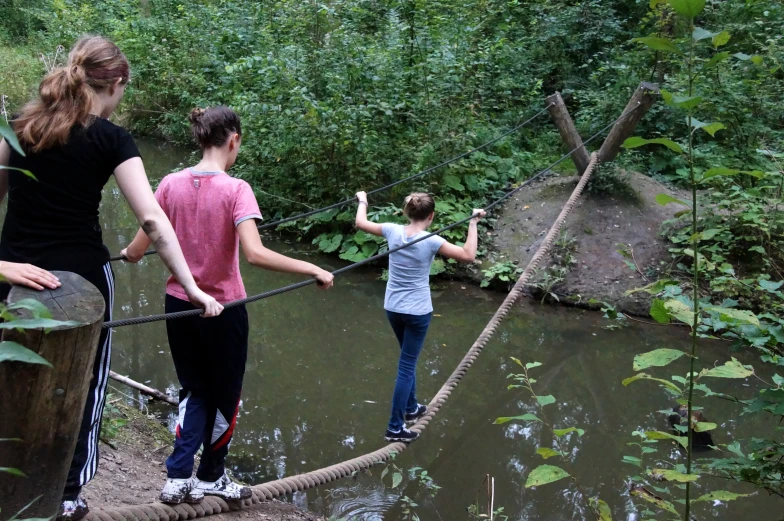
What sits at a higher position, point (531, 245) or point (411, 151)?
point (411, 151)

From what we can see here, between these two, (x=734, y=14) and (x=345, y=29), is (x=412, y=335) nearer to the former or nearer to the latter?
(x=345, y=29)

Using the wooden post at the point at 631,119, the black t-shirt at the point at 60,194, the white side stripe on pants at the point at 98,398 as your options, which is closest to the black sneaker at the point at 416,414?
the white side stripe on pants at the point at 98,398

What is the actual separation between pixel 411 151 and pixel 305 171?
1.20m

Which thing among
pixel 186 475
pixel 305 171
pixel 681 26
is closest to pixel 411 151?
pixel 305 171

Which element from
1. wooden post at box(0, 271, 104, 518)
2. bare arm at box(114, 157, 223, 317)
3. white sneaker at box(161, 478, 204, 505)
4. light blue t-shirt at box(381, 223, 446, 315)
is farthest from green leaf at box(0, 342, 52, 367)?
light blue t-shirt at box(381, 223, 446, 315)

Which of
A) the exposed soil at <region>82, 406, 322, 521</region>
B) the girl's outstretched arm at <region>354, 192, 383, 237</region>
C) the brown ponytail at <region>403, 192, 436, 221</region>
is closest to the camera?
the exposed soil at <region>82, 406, 322, 521</region>

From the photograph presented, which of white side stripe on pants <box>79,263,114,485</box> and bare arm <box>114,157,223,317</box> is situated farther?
white side stripe on pants <box>79,263,114,485</box>

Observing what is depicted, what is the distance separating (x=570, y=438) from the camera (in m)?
4.38

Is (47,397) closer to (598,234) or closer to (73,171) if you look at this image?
(73,171)

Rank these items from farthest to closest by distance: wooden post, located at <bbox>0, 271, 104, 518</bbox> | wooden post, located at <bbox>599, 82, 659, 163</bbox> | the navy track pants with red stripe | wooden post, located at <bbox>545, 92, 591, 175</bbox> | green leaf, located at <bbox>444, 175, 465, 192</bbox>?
green leaf, located at <bbox>444, 175, 465, 192</bbox> → wooden post, located at <bbox>545, 92, 591, 175</bbox> → wooden post, located at <bbox>599, 82, 659, 163</bbox> → the navy track pants with red stripe → wooden post, located at <bbox>0, 271, 104, 518</bbox>

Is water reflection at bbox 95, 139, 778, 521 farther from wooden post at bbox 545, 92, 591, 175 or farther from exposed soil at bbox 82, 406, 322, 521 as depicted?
wooden post at bbox 545, 92, 591, 175

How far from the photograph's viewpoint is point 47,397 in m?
1.61

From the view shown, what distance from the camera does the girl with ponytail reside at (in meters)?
1.87

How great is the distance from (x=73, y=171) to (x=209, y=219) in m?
0.48
